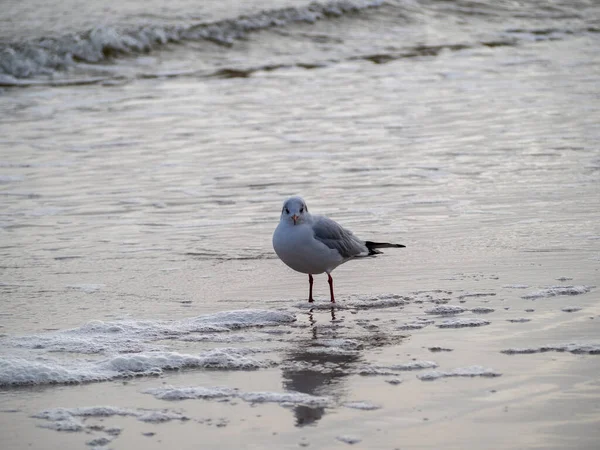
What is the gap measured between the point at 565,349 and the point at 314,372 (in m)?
1.31

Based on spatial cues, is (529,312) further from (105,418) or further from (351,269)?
(105,418)

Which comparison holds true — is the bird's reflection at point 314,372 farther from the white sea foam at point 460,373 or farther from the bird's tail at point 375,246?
the bird's tail at point 375,246

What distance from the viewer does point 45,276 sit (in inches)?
286

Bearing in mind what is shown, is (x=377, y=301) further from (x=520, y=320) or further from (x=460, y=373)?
(x=460, y=373)

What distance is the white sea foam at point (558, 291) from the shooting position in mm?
6352

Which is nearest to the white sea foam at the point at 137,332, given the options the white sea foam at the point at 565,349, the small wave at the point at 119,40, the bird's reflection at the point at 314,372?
the bird's reflection at the point at 314,372

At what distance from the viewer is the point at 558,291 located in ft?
21.0

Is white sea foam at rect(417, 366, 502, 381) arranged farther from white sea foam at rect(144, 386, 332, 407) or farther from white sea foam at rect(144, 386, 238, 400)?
white sea foam at rect(144, 386, 238, 400)

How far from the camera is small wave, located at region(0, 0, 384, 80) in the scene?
18.5m

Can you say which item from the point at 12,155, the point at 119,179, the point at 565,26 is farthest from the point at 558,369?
the point at 565,26

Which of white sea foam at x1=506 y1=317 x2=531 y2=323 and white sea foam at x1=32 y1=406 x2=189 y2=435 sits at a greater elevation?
white sea foam at x1=32 y1=406 x2=189 y2=435

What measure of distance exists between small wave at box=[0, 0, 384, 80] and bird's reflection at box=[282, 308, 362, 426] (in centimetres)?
1283

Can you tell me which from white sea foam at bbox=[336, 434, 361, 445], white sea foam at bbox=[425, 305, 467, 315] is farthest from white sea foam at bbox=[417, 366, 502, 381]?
white sea foam at bbox=[425, 305, 467, 315]

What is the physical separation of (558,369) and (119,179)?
6390 millimetres
